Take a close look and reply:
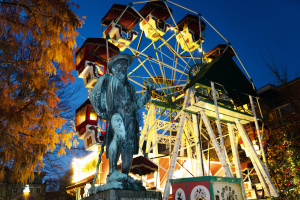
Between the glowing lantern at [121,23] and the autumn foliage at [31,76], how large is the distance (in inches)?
223

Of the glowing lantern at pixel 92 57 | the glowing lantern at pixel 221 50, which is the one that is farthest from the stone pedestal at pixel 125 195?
the glowing lantern at pixel 221 50

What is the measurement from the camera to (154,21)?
16047 millimetres

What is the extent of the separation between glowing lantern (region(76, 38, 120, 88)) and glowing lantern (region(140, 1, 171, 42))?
4.11 metres

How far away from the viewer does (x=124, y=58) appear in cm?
436

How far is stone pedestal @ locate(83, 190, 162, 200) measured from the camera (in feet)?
10.8

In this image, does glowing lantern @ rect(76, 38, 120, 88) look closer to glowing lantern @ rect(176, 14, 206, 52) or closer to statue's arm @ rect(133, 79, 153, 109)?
glowing lantern @ rect(176, 14, 206, 52)

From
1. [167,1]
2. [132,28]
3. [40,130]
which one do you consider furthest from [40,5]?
[167,1]

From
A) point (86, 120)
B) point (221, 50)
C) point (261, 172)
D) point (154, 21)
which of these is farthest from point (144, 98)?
point (221, 50)

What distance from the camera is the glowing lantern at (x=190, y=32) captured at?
17.1m

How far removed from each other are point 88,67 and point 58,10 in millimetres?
4632

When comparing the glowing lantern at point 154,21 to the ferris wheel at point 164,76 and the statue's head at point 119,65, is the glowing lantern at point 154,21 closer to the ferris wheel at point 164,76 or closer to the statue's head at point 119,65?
the ferris wheel at point 164,76

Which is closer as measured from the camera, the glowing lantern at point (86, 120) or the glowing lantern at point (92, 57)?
the glowing lantern at point (92, 57)

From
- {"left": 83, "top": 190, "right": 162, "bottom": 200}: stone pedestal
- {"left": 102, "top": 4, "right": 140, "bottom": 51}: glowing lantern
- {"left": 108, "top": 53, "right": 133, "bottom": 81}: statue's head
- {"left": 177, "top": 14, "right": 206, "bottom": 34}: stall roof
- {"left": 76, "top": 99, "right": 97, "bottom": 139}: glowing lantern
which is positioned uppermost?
{"left": 177, "top": 14, "right": 206, "bottom": 34}: stall roof

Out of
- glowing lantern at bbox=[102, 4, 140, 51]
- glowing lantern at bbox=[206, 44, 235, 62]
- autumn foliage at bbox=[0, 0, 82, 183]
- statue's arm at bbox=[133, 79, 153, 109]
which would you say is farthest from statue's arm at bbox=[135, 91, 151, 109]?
glowing lantern at bbox=[206, 44, 235, 62]
